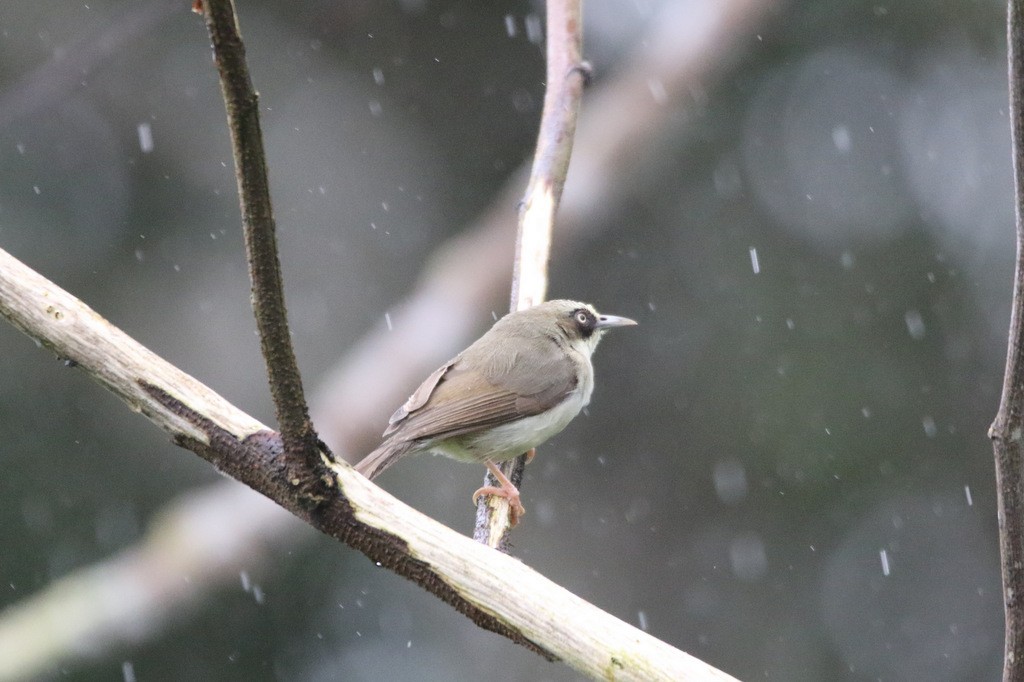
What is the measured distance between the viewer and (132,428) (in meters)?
8.16

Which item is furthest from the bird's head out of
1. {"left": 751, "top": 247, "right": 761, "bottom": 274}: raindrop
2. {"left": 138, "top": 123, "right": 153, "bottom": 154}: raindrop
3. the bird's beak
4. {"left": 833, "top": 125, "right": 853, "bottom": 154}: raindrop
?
{"left": 833, "top": 125, "right": 853, "bottom": 154}: raindrop

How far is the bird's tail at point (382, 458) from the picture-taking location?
4004mm

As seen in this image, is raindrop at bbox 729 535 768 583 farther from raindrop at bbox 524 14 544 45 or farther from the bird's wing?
the bird's wing

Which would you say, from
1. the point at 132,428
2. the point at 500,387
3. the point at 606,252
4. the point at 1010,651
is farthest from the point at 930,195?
the point at 1010,651

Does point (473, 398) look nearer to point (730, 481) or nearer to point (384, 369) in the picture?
point (384, 369)

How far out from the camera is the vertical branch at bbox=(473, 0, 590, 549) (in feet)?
14.0

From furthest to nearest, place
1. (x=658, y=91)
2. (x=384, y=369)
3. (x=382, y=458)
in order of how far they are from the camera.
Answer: (x=658, y=91)
(x=384, y=369)
(x=382, y=458)

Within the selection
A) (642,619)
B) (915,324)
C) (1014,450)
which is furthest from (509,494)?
(915,324)

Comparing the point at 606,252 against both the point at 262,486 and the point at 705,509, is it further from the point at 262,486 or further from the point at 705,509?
A: the point at 262,486

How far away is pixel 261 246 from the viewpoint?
2.20 metres

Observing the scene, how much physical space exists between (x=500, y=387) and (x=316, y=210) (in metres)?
4.65

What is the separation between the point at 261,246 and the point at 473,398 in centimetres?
238

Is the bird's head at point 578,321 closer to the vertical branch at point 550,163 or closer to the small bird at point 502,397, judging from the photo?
the small bird at point 502,397

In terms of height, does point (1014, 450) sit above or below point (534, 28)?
above
